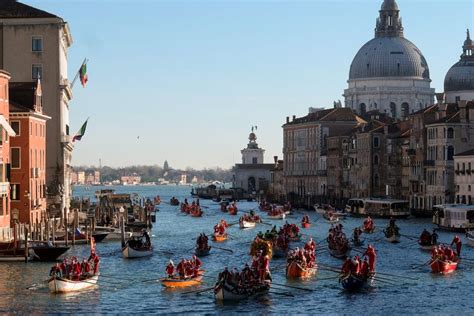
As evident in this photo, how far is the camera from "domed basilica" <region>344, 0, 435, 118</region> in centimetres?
18938

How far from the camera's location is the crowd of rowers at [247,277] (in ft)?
159

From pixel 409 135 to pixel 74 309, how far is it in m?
81.8

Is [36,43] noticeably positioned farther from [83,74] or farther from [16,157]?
[16,157]

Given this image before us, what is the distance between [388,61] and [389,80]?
258 cm

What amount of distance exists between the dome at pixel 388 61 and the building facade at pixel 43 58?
339 feet

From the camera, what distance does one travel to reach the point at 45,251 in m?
61.7

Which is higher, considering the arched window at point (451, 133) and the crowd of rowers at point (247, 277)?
the arched window at point (451, 133)

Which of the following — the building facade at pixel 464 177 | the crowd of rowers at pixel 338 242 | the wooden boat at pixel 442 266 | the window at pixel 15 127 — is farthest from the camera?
the building facade at pixel 464 177

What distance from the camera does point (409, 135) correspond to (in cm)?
12619

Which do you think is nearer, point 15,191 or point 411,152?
point 15,191

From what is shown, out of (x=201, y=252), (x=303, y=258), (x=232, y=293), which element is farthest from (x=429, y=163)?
(x=232, y=293)

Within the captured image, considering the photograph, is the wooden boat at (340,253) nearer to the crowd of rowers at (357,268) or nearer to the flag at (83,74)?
the crowd of rowers at (357,268)

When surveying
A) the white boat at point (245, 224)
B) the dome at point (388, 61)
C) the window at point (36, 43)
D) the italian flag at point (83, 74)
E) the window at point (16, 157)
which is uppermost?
the dome at point (388, 61)

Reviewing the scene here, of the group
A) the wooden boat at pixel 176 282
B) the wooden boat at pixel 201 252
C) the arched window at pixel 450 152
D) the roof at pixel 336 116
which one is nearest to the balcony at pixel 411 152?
the arched window at pixel 450 152
